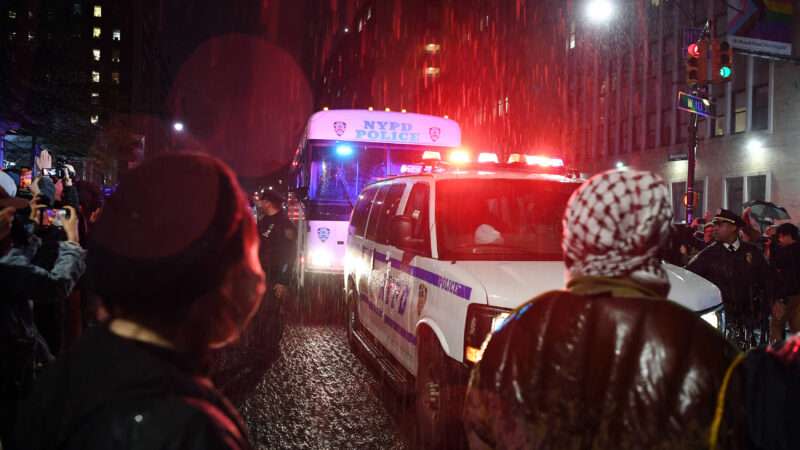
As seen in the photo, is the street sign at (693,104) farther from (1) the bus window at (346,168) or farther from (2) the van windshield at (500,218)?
(2) the van windshield at (500,218)

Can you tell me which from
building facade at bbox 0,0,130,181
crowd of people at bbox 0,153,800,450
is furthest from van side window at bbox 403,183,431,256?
building facade at bbox 0,0,130,181

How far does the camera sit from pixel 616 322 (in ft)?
6.11

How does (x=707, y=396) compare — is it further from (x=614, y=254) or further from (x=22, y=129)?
(x=22, y=129)

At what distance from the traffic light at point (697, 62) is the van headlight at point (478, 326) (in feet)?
38.3

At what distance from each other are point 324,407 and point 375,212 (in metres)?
2.41

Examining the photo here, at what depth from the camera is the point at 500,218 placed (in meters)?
5.52

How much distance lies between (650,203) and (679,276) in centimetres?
324

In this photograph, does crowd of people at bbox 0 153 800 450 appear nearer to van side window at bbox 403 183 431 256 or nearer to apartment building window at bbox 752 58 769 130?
van side window at bbox 403 183 431 256

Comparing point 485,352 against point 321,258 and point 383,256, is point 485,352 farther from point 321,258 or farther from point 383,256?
point 321,258

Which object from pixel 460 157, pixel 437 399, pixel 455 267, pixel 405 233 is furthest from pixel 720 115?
pixel 437 399

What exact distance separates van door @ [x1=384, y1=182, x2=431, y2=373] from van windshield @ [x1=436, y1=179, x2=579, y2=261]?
0.19 m

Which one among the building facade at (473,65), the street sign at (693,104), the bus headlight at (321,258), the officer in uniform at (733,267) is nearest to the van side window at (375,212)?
the officer in uniform at (733,267)

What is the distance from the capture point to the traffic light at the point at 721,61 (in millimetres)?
13336

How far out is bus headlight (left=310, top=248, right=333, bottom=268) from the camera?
39.4 ft
